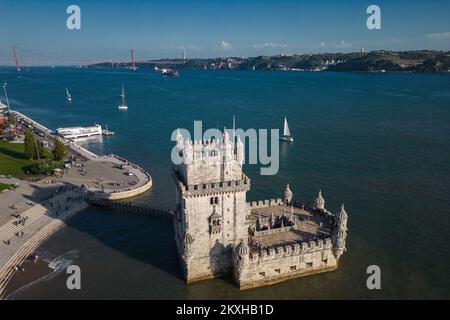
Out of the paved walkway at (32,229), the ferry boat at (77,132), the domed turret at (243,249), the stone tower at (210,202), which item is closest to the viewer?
the stone tower at (210,202)

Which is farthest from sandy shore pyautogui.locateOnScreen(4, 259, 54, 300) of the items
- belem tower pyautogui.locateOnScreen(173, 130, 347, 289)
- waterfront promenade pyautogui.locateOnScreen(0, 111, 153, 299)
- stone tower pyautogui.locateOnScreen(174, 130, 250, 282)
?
stone tower pyautogui.locateOnScreen(174, 130, 250, 282)

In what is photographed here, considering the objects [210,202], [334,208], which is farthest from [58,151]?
[334,208]

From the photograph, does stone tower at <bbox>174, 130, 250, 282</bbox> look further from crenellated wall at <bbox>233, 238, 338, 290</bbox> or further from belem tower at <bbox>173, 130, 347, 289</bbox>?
crenellated wall at <bbox>233, 238, 338, 290</bbox>

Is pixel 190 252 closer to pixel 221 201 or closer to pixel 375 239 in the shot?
pixel 221 201

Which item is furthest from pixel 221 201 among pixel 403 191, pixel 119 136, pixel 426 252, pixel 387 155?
pixel 119 136

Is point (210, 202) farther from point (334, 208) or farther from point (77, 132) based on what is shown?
point (77, 132)

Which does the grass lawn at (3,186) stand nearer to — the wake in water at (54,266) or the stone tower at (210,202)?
the wake in water at (54,266)

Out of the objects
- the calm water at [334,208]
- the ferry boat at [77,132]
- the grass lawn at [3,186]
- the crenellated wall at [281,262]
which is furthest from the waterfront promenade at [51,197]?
the ferry boat at [77,132]
